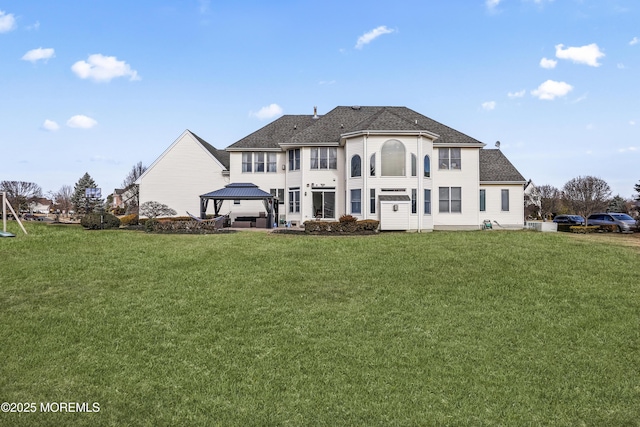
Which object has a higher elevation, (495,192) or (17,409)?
(495,192)

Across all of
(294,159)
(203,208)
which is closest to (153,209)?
(203,208)

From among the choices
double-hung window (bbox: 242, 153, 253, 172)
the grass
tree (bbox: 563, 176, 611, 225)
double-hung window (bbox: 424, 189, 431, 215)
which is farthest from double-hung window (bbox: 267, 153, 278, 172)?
tree (bbox: 563, 176, 611, 225)

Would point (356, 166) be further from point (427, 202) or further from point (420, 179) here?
point (427, 202)

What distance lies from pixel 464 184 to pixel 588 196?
38650 millimetres

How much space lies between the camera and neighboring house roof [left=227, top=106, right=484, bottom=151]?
84.9 feet

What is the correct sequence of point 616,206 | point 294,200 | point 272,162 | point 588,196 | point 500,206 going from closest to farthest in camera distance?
point 294,200 < point 500,206 < point 272,162 < point 588,196 < point 616,206

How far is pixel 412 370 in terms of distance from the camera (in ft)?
22.2

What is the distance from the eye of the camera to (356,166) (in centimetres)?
2611

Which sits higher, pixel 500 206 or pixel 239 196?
pixel 239 196

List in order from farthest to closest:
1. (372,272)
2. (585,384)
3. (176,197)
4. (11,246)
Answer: (176,197) → (11,246) → (372,272) → (585,384)

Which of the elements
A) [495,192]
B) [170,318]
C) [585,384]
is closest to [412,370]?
[585,384]

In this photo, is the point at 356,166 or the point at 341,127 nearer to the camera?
the point at 356,166

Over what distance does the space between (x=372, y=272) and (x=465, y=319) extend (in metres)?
3.98

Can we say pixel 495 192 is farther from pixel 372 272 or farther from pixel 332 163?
pixel 372 272
